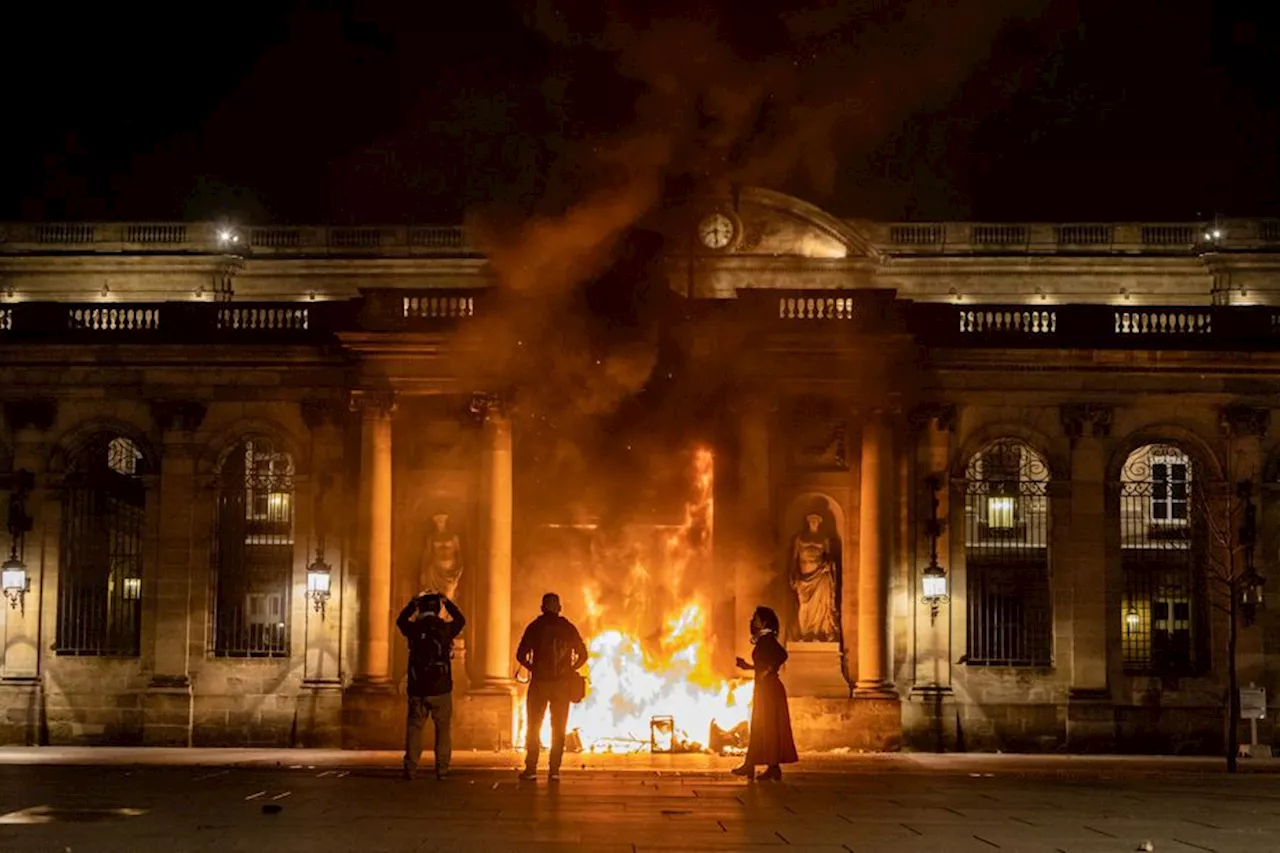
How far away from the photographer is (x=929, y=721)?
3231 centimetres

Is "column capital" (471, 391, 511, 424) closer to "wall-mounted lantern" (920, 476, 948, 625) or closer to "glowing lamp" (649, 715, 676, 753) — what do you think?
"glowing lamp" (649, 715, 676, 753)

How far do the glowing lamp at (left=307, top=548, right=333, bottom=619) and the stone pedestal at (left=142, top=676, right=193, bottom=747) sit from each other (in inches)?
101

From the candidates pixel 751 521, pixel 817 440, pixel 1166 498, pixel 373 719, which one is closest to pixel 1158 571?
pixel 1166 498

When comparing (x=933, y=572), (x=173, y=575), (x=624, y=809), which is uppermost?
(x=933, y=572)

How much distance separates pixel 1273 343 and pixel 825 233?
23.2 m

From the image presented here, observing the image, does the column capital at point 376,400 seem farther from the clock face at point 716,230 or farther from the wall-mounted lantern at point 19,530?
the clock face at point 716,230

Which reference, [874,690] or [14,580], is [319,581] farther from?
[874,690]

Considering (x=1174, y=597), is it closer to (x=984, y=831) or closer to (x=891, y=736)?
(x=891, y=736)

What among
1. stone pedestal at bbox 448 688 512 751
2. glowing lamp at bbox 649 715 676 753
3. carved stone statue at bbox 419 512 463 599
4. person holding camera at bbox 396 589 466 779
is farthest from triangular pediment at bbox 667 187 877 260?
person holding camera at bbox 396 589 466 779

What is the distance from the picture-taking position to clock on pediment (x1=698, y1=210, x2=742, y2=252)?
54031 mm

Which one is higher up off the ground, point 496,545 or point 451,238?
point 451,238

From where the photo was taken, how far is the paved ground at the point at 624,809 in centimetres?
1463

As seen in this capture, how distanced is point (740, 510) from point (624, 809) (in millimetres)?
14699

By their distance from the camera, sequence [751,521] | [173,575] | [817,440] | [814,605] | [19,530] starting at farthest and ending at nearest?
1. [19,530]
2. [173,575]
3. [817,440]
4. [814,605]
5. [751,521]
